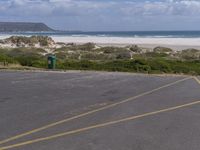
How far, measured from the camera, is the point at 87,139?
925cm

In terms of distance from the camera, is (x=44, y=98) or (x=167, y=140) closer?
(x=167, y=140)

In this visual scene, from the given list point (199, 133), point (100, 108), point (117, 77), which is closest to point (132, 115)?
point (100, 108)

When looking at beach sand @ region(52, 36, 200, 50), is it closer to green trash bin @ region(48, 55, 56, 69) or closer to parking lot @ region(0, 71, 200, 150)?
green trash bin @ region(48, 55, 56, 69)

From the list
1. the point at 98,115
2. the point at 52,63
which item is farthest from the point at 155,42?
the point at 98,115

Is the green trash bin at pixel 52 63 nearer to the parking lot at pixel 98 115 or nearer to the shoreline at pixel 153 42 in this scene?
the parking lot at pixel 98 115

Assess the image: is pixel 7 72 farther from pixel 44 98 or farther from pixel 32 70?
pixel 44 98

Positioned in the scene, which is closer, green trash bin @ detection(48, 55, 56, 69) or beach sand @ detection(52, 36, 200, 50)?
green trash bin @ detection(48, 55, 56, 69)

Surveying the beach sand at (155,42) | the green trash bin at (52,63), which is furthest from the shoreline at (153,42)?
the green trash bin at (52,63)

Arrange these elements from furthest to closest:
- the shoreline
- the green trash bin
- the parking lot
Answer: the shoreline
the green trash bin
the parking lot

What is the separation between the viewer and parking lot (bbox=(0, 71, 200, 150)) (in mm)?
9023

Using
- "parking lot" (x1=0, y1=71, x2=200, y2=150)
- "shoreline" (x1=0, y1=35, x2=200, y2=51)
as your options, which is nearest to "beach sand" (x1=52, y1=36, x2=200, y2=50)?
"shoreline" (x1=0, y1=35, x2=200, y2=51)

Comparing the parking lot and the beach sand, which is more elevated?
the parking lot

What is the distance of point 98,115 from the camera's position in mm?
11844

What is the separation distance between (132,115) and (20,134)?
328 centimetres
